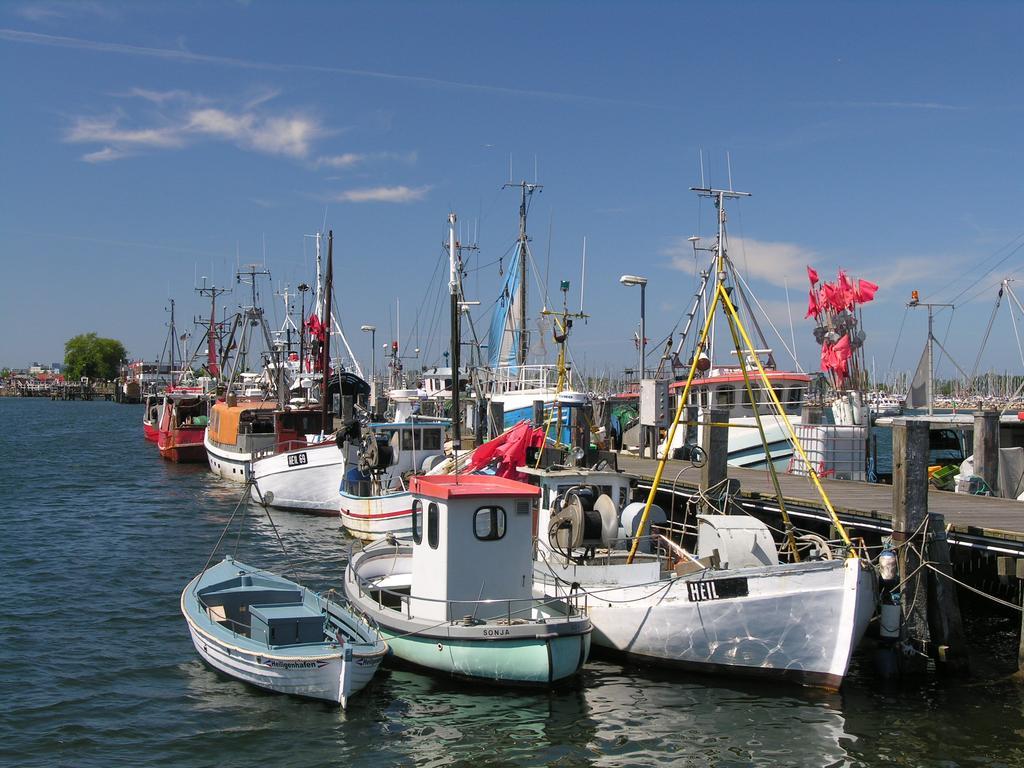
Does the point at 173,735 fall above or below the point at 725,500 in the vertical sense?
below

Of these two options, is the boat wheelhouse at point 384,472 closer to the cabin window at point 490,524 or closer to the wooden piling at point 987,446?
the cabin window at point 490,524

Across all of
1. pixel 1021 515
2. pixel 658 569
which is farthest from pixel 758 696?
pixel 1021 515

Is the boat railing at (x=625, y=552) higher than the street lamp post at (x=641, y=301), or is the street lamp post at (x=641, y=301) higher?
the street lamp post at (x=641, y=301)

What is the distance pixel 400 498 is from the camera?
25.9 meters

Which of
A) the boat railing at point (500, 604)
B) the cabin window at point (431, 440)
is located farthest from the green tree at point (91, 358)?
the boat railing at point (500, 604)

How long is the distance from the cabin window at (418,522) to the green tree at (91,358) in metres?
198

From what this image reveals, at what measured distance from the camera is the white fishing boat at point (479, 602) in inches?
534

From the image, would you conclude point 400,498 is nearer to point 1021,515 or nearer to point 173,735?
point 173,735

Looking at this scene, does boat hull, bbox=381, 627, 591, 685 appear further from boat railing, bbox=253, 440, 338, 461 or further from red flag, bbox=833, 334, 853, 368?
boat railing, bbox=253, 440, 338, 461

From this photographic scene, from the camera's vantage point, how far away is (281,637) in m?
14.1

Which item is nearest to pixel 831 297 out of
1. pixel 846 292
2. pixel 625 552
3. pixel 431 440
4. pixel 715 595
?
pixel 846 292

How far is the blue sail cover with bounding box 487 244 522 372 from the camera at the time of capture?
40.3 metres

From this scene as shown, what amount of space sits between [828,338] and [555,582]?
20.5 m

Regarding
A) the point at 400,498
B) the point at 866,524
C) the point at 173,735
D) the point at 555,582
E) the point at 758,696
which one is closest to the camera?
the point at 173,735
